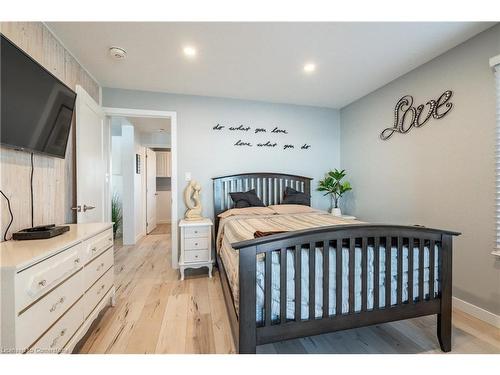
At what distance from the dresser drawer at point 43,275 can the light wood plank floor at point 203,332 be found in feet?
2.33

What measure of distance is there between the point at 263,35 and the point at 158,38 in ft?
3.08

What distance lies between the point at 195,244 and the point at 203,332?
3.94 feet

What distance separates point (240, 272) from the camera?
1.22 metres

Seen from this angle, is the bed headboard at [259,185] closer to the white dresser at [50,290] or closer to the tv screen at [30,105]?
the white dresser at [50,290]

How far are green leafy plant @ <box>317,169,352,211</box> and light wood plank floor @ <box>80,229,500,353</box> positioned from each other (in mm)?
1927

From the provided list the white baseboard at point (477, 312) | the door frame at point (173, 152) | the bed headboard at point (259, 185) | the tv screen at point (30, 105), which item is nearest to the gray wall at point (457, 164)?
the white baseboard at point (477, 312)

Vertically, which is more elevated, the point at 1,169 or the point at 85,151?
the point at 85,151

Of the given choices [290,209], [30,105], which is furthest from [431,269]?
[30,105]

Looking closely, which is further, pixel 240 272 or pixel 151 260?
pixel 151 260

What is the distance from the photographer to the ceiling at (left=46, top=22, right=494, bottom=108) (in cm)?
186

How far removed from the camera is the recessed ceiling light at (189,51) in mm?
2121
